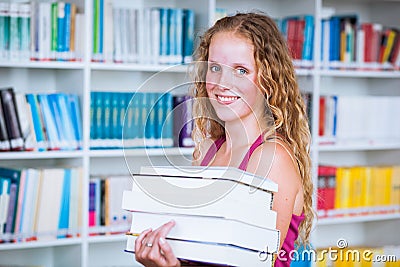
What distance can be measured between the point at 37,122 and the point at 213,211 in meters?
1.94

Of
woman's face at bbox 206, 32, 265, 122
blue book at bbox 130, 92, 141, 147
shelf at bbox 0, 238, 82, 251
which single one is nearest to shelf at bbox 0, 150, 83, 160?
shelf at bbox 0, 238, 82, 251

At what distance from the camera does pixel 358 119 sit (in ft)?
12.2

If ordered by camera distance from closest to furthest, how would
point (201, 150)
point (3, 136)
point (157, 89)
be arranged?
point (201, 150) < point (157, 89) < point (3, 136)

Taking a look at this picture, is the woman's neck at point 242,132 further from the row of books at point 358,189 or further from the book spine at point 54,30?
the row of books at point 358,189

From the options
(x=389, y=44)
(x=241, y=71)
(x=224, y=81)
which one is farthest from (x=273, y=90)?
(x=389, y=44)

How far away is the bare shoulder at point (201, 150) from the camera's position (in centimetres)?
156

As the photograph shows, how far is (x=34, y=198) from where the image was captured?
9.72 feet

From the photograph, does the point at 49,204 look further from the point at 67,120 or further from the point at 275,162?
the point at 275,162

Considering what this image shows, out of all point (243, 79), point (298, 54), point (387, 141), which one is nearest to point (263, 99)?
point (243, 79)

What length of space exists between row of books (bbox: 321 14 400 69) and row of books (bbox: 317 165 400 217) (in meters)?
0.55

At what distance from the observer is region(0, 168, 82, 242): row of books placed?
2902mm

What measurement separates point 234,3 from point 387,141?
1.12 m

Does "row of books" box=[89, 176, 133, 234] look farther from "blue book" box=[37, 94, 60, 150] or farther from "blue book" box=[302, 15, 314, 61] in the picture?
"blue book" box=[302, 15, 314, 61]

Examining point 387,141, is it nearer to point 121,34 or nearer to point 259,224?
point 121,34
